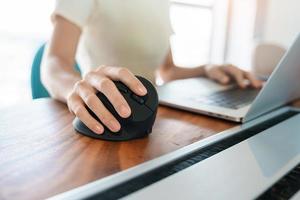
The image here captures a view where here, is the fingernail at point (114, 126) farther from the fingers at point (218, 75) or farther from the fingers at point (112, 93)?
the fingers at point (218, 75)

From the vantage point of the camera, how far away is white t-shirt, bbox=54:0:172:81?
3.41 ft

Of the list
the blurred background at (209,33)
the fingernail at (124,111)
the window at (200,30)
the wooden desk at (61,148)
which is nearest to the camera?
the wooden desk at (61,148)

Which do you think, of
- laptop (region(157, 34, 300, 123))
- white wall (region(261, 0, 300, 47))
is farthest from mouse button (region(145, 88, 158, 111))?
white wall (region(261, 0, 300, 47))

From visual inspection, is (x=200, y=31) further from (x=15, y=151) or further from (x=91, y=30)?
(x=15, y=151)

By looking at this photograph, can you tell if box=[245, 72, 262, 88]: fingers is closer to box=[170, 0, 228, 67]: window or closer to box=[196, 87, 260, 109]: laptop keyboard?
box=[196, 87, 260, 109]: laptop keyboard

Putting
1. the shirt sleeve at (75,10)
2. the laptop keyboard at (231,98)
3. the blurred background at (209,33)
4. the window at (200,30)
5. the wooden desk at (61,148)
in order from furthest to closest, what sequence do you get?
the window at (200,30)
the blurred background at (209,33)
the shirt sleeve at (75,10)
the laptop keyboard at (231,98)
the wooden desk at (61,148)

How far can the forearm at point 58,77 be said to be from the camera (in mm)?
779

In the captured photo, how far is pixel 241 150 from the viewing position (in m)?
0.51

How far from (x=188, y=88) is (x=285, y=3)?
111 inches

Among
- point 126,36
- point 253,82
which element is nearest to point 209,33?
point 126,36

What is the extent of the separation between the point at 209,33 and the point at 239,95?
2.99 m

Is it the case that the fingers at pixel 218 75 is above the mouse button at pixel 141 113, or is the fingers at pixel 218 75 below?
below

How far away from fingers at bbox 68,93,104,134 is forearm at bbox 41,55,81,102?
0.48 ft

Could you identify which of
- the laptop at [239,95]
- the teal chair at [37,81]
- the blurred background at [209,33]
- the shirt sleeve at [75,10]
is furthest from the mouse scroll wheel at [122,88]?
the blurred background at [209,33]
